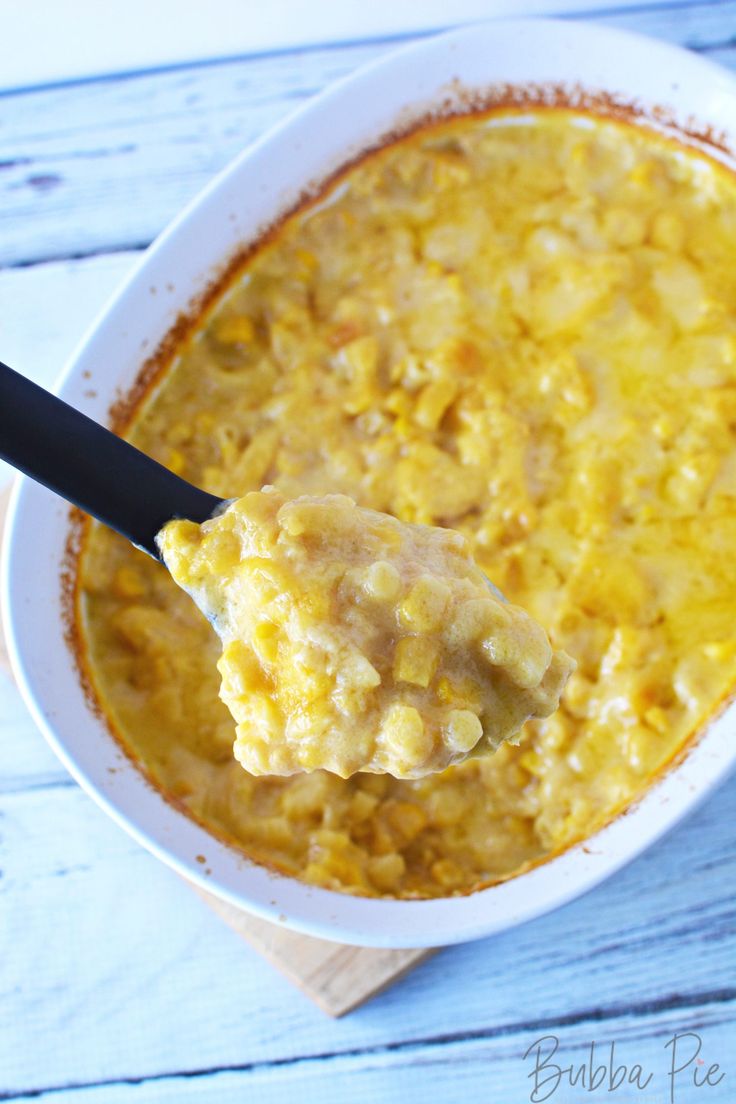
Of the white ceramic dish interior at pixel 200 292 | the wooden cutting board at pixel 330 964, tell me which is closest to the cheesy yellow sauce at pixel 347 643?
the white ceramic dish interior at pixel 200 292

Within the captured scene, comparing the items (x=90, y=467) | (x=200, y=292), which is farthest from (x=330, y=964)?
(x=200, y=292)

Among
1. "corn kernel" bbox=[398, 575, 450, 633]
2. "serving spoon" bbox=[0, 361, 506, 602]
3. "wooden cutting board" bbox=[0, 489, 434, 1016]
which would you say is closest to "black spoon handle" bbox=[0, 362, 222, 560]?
"serving spoon" bbox=[0, 361, 506, 602]

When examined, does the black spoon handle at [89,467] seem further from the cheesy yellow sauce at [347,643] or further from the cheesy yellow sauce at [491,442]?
the cheesy yellow sauce at [491,442]

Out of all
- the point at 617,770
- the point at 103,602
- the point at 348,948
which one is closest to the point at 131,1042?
the point at 348,948

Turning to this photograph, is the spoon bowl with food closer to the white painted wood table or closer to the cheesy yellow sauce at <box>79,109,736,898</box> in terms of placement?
the cheesy yellow sauce at <box>79,109,736,898</box>

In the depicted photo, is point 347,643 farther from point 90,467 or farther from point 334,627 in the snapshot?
point 90,467
